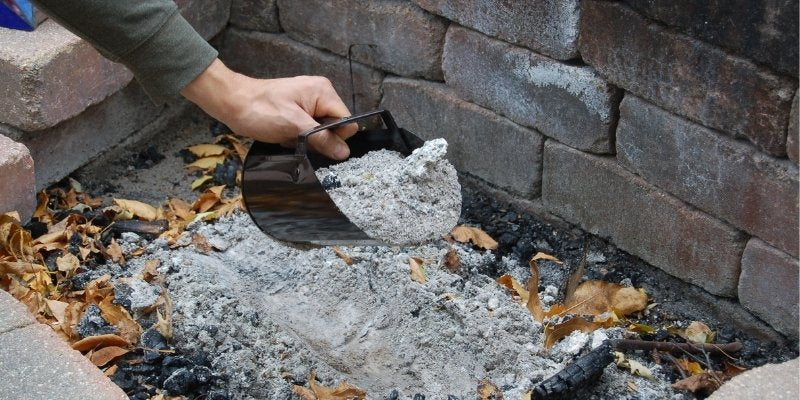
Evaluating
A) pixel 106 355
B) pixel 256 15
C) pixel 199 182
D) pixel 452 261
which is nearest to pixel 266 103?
pixel 106 355

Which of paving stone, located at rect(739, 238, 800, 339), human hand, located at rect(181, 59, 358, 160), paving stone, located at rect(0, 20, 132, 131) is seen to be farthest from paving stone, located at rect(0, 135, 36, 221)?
paving stone, located at rect(739, 238, 800, 339)

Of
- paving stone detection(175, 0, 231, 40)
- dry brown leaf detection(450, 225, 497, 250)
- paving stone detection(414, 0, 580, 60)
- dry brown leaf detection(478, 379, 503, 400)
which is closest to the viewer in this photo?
dry brown leaf detection(478, 379, 503, 400)

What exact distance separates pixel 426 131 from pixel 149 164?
1.20m

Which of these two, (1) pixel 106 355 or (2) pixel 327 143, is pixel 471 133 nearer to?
(2) pixel 327 143

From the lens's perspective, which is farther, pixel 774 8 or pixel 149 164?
pixel 149 164

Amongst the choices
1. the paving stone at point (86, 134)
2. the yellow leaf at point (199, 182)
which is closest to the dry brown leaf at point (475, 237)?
the yellow leaf at point (199, 182)

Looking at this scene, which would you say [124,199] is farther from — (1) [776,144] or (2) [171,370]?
(1) [776,144]

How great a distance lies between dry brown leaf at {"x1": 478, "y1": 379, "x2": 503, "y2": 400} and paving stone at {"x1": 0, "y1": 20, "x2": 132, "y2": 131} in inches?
74.2

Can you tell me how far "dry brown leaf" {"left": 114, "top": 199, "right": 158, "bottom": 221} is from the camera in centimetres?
396

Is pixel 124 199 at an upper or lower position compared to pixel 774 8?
lower

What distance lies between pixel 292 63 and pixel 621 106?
1.63 m

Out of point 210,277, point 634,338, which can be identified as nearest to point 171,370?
point 210,277

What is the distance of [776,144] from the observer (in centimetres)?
283

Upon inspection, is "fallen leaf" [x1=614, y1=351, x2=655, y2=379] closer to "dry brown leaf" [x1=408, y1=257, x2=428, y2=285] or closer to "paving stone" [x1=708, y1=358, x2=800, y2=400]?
"paving stone" [x1=708, y1=358, x2=800, y2=400]
